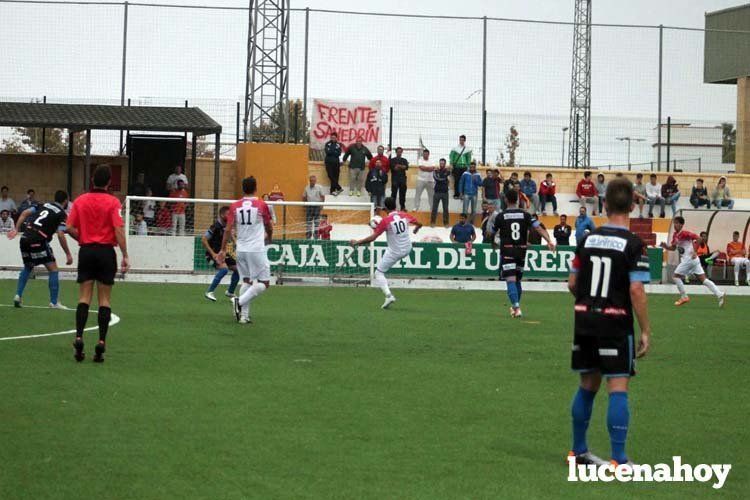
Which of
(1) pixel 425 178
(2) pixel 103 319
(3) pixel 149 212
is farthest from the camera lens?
(1) pixel 425 178

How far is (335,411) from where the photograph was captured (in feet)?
31.8

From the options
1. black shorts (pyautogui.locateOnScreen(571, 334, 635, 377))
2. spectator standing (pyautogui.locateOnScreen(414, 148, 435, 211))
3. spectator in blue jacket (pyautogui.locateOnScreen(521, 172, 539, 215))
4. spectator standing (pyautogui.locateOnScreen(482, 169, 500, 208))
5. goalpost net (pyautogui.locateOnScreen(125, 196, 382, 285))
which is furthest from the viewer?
spectator standing (pyautogui.locateOnScreen(414, 148, 435, 211))

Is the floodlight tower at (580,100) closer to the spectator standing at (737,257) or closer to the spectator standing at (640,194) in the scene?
the spectator standing at (640,194)

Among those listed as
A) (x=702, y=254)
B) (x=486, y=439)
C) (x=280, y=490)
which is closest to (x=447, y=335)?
(x=486, y=439)

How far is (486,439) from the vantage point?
8672mm

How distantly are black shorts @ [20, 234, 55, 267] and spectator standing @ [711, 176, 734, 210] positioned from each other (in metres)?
26.1

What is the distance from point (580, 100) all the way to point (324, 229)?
12741mm

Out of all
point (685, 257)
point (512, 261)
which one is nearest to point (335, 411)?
point (512, 261)

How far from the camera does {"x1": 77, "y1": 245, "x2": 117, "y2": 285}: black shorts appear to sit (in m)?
12.2

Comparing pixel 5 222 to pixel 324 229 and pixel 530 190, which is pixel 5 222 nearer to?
pixel 324 229

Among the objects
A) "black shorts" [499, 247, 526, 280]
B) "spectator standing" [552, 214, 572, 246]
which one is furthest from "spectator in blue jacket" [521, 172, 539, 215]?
"black shorts" [499, 247, 526, 280]

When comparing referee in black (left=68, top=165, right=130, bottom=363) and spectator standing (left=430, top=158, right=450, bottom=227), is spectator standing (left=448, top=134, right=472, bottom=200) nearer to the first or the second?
spectator standing (left=430, top=158, right=450, bottom=227)

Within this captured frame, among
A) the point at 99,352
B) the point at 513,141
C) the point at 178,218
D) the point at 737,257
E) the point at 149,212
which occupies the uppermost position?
the point at 513,141

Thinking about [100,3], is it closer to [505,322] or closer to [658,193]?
[658,193]
